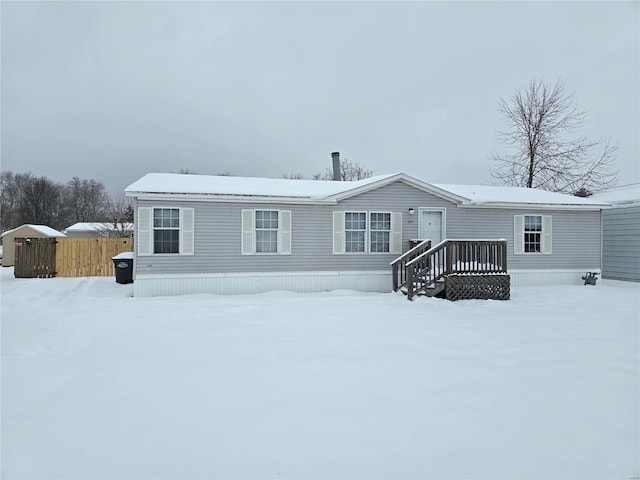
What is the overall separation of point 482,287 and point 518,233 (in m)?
3.94

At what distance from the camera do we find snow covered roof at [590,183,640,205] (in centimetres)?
1448

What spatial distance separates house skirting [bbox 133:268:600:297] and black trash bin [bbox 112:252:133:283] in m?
3.64

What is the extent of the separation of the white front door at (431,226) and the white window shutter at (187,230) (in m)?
7.48

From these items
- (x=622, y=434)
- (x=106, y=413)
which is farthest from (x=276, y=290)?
(x=622, y=434)

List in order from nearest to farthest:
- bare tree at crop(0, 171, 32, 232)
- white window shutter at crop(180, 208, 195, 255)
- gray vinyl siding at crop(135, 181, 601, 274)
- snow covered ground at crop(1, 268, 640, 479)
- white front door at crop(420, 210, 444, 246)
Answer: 1. snow covered ground at crop(1, 268, 640, 479)
2. white window shutter at crop(180, 208, 195, 255)
3. gray vinyl siding at crop(135, 181, 601, 274)
4. white front door at crop(420, 210, 444, 246)
5. bare tree at crop(0, 171, 32, 232)

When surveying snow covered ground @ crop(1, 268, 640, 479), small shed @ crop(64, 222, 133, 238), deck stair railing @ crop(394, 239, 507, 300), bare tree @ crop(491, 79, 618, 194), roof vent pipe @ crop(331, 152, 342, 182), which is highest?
bare tree @ crop(491, 79, 618, 194)

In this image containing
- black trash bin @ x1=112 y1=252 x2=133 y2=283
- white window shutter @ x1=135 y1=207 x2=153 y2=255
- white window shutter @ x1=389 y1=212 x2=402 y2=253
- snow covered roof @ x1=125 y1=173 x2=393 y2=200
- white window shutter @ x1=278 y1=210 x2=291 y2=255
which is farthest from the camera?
black trash bin @ x1=112 y1=252 x2=133 y2=283

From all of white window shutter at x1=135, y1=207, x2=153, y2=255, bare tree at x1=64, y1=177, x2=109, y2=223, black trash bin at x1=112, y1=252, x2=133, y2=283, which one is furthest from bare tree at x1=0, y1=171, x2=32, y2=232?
white window shutter at x1=135, y1=207, x2=153, y2=255

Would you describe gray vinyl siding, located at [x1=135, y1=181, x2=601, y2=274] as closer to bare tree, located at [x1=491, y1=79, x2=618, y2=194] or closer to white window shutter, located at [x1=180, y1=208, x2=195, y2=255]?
white window shutter, located at [x1=180, y1=208, x2=195, y2=255]

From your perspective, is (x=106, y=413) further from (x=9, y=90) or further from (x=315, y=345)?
(x=9, y=90)

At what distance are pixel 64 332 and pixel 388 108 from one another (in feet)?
87.2

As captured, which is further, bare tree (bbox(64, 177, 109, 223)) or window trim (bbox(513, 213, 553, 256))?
bare tree (bbox(64, 177, 109, 223))

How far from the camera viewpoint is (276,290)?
11.2 metres

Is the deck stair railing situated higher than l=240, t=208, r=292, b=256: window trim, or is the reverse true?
l=240, t=208, r=292, b=256: window trim
